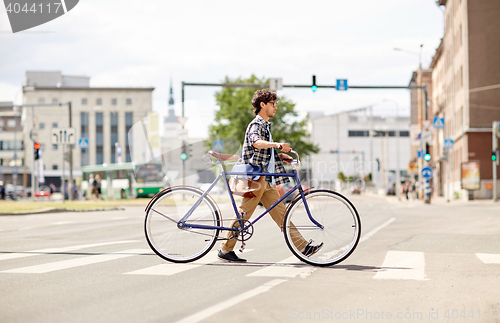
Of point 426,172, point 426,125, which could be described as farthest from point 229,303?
point 426,172

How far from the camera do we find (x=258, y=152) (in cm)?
724

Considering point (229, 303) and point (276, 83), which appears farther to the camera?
point (276, 83)

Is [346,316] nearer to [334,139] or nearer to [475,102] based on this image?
[475,102]

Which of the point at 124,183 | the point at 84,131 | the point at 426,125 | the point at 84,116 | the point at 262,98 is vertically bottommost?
the point at 124,183

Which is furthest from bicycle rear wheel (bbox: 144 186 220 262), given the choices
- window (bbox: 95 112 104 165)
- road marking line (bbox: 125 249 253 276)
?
window (bbox: 95 112 104 165)

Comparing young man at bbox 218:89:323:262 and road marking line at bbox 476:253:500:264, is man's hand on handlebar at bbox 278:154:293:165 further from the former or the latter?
road marking line at bbox 476:253:500:264

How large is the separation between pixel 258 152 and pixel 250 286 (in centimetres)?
187

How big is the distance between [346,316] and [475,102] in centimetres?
4454

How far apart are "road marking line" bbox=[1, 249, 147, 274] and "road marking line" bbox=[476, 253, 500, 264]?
453 cm

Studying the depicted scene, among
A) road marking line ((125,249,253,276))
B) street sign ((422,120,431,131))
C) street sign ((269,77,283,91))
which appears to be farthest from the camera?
street sign ((422,120,431,131))

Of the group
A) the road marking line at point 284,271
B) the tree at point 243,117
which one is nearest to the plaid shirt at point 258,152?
the road marking line at point 284,271

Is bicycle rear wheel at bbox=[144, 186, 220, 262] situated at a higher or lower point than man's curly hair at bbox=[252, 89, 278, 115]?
lower

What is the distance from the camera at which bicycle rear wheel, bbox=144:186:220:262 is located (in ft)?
23.9

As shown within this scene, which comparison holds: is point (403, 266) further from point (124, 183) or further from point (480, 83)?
point (124, 183)
